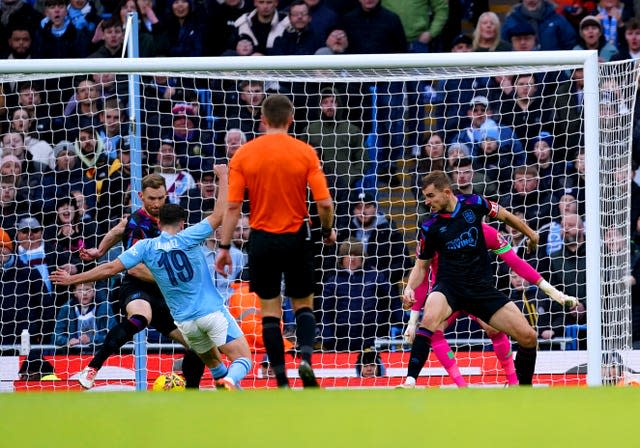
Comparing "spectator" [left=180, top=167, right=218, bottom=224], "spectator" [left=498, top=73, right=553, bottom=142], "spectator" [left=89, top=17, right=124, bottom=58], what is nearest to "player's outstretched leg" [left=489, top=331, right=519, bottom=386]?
"spectator" [left=498, top=73, right=553, bottom=142]

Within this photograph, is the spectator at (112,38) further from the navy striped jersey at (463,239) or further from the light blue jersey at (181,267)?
the navy striped jersey at (463,239)

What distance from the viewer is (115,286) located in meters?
12.7

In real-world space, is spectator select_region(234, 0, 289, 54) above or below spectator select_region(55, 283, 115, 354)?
above

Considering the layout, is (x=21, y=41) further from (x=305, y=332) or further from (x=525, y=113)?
(x=305, y=332)

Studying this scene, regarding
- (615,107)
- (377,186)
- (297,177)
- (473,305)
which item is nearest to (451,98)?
(377,186)

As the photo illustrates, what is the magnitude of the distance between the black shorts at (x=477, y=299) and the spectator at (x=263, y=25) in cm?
466

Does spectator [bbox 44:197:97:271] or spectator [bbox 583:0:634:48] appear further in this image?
spectator [bbox 583:0:634:48]

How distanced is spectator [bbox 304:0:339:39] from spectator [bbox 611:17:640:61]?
3.01 m

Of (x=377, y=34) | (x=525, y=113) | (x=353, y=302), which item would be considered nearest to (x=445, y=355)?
(x=353, y=302)

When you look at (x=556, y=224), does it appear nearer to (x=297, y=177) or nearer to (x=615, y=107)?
(x=615, y=107)

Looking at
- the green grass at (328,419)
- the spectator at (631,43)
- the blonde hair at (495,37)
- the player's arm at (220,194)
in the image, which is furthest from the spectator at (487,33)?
the green grass at (328,419)

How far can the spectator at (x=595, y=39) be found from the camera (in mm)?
13281

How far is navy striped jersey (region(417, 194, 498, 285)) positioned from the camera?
1006 centimetres

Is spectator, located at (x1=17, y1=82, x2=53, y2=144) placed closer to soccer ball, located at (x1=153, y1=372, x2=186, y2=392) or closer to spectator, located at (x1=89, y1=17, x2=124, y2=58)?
spectator, located at (x1=89, y1=17, x2=124, y2=58)
